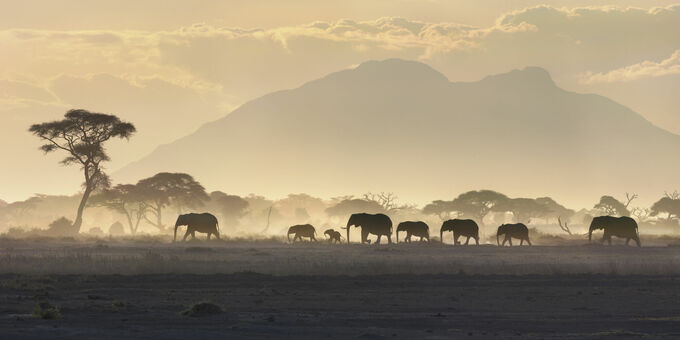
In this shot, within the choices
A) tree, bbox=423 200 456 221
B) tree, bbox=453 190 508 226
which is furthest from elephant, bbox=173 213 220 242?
tree, bbox=423 200 456 221

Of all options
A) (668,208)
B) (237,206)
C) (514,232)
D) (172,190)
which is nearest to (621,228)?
(514,232)

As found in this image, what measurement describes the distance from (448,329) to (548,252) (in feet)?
120

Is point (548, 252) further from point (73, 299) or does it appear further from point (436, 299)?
point (73, 299)

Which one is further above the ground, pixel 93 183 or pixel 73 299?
pixel 93 183

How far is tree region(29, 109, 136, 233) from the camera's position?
9606cm

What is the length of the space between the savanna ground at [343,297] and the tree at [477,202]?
104 metres

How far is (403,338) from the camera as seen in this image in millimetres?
24641

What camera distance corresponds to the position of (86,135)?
9850cm

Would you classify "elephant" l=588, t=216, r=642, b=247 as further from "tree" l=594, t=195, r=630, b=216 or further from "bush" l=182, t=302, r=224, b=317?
"tree" l=594, t=195, r=630, b=216

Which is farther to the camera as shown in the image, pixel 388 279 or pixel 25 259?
pixel 25 259

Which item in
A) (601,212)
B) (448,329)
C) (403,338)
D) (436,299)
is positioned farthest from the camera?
(601,212)

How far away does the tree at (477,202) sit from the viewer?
159m

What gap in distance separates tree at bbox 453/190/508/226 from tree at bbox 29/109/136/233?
225 ft

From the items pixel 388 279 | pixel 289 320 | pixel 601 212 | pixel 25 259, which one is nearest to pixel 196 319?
pixel 289 320
